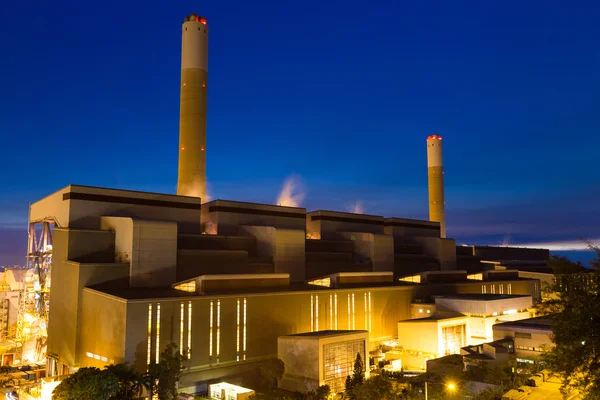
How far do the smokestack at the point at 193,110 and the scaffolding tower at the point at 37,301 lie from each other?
1972 cm

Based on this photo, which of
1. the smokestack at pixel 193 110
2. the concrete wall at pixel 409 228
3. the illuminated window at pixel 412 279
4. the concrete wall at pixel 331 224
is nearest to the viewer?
the smokestack at pixel 193 110

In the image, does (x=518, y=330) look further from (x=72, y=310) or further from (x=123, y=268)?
(x=72, y=310)

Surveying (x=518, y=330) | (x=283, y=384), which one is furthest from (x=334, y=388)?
(x=518, y=330)

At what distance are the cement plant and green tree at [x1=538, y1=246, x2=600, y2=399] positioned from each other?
25041 millimetres

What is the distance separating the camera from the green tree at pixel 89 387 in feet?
123

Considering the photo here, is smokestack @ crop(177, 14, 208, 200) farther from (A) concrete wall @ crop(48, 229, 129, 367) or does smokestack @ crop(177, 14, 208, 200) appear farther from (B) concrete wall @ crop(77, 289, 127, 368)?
(B) concrete wall @ crop(77, 289, 127, 368)

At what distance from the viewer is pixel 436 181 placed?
118 meters

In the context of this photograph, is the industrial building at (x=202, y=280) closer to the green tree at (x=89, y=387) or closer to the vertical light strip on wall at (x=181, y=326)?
the vertical light strip on wall at (x=181, y=326)

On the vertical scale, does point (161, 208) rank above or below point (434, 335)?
above

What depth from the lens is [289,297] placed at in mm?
53781

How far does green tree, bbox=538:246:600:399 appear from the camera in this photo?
23.0m

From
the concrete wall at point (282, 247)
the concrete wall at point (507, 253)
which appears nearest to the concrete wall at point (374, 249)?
the concrete wall at point (282, 247)

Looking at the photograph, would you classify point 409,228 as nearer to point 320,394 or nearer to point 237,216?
point 237,216

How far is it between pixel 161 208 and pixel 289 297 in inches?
819
